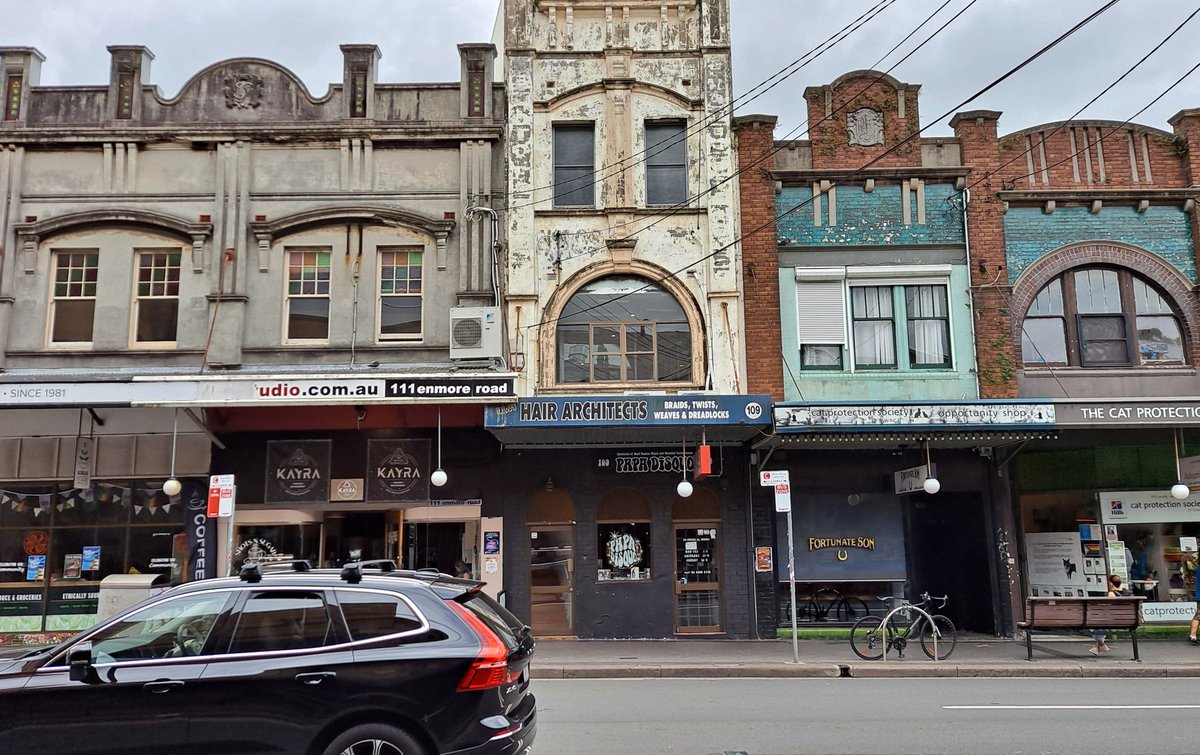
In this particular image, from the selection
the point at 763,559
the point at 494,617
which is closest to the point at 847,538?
the point at 763,559

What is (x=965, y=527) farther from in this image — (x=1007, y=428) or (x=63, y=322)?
(x=63, y=322)

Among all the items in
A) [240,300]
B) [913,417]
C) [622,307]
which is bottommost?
[913,417]

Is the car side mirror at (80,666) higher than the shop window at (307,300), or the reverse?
the shop window at (307,300)

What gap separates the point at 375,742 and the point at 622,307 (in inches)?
487

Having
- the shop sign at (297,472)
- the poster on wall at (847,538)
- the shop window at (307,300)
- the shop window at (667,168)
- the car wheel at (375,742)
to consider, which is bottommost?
the car wheel at (375,742)

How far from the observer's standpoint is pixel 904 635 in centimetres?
1413

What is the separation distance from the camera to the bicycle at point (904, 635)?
555 inches

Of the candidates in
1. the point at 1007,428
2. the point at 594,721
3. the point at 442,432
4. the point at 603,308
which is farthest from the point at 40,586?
the point at 1007,428

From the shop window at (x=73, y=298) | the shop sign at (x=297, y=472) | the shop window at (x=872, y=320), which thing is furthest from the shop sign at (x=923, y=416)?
the shop window at (x=73, y=298)

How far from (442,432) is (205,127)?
24.2ft

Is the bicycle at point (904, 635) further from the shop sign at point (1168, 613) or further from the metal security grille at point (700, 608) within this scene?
the shop sign at point (1168, 613)

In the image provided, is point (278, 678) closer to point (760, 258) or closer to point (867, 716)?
point (867, 716)

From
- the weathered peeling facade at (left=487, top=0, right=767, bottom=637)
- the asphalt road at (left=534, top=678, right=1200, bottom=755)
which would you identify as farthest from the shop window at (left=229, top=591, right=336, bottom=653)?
the weathered peeling facade at (left=487, top=0, right=767, bottom=637)

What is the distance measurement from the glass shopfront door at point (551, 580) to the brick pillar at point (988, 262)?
26.7 feet
